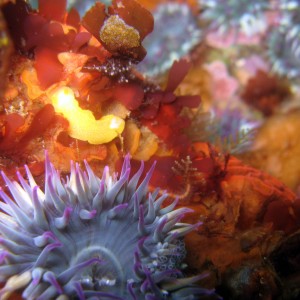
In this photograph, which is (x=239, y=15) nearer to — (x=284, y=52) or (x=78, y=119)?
(x=284, y=52)

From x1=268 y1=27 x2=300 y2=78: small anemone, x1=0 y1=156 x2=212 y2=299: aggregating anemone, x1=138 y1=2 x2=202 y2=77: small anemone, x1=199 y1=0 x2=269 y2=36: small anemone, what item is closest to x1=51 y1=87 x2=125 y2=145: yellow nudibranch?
x1=0 y1=156 x2=212 y2=299: aggregating anemone

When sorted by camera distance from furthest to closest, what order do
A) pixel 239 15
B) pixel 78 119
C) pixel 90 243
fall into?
pixel 239 15 → pixel 78 119 → pixel 90 243

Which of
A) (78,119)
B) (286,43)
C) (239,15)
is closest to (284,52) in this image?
(286,43)

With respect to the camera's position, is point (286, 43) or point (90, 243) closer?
point (90, 243)

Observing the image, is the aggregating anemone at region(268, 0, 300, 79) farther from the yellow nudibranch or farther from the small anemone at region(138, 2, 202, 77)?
the yellow nudibranch

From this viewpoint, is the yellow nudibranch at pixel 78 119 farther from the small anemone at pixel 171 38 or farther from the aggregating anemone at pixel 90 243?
the small anemone at pixel 171 38
